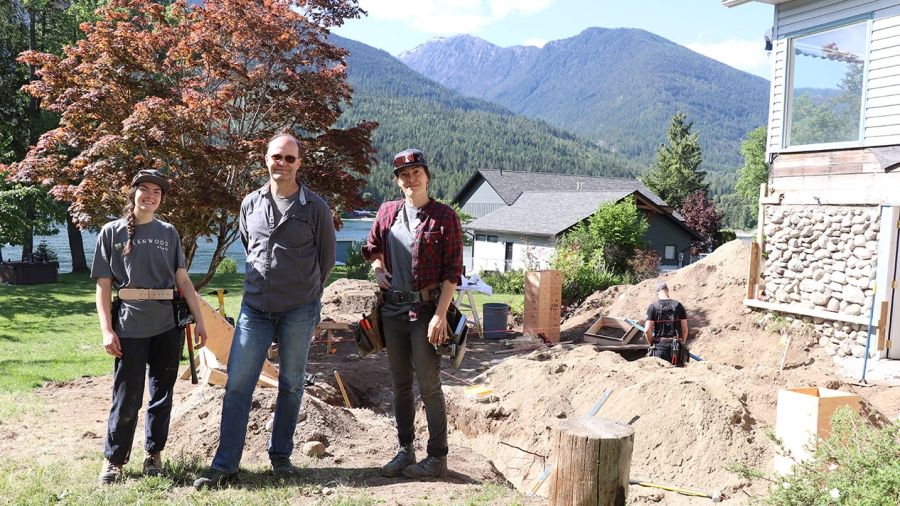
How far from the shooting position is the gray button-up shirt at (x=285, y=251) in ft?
→ 12.7

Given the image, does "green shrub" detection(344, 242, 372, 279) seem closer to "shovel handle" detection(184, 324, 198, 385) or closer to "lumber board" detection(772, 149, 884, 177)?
"lumber board" detection(772, 149, 884, 177)

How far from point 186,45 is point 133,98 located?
3.60 feet

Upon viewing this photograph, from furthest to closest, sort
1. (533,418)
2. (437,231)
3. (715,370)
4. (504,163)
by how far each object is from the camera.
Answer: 1. (504,163)
2. (715,370)
3. (533,418)
4. (437,231)

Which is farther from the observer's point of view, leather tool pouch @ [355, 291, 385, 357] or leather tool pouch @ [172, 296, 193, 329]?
leather tool pouch @ [355, 291, 385, 357]

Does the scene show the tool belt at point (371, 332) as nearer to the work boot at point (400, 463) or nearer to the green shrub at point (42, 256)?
the work boot at point (400, 463)

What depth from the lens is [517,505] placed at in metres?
3.64

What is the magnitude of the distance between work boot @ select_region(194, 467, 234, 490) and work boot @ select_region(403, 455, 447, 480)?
105cm

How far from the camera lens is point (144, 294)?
392 centimetres

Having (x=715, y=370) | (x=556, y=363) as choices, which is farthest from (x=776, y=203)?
(x=556, y=363)

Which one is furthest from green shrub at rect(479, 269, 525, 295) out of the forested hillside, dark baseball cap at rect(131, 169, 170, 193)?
the forested hillside

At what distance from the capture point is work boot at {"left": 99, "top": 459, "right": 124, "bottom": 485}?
3904 mm

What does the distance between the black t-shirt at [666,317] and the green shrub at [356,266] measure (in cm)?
1546

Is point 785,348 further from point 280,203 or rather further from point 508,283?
point 508,283

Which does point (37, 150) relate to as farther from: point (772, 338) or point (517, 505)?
point (772, 338)
